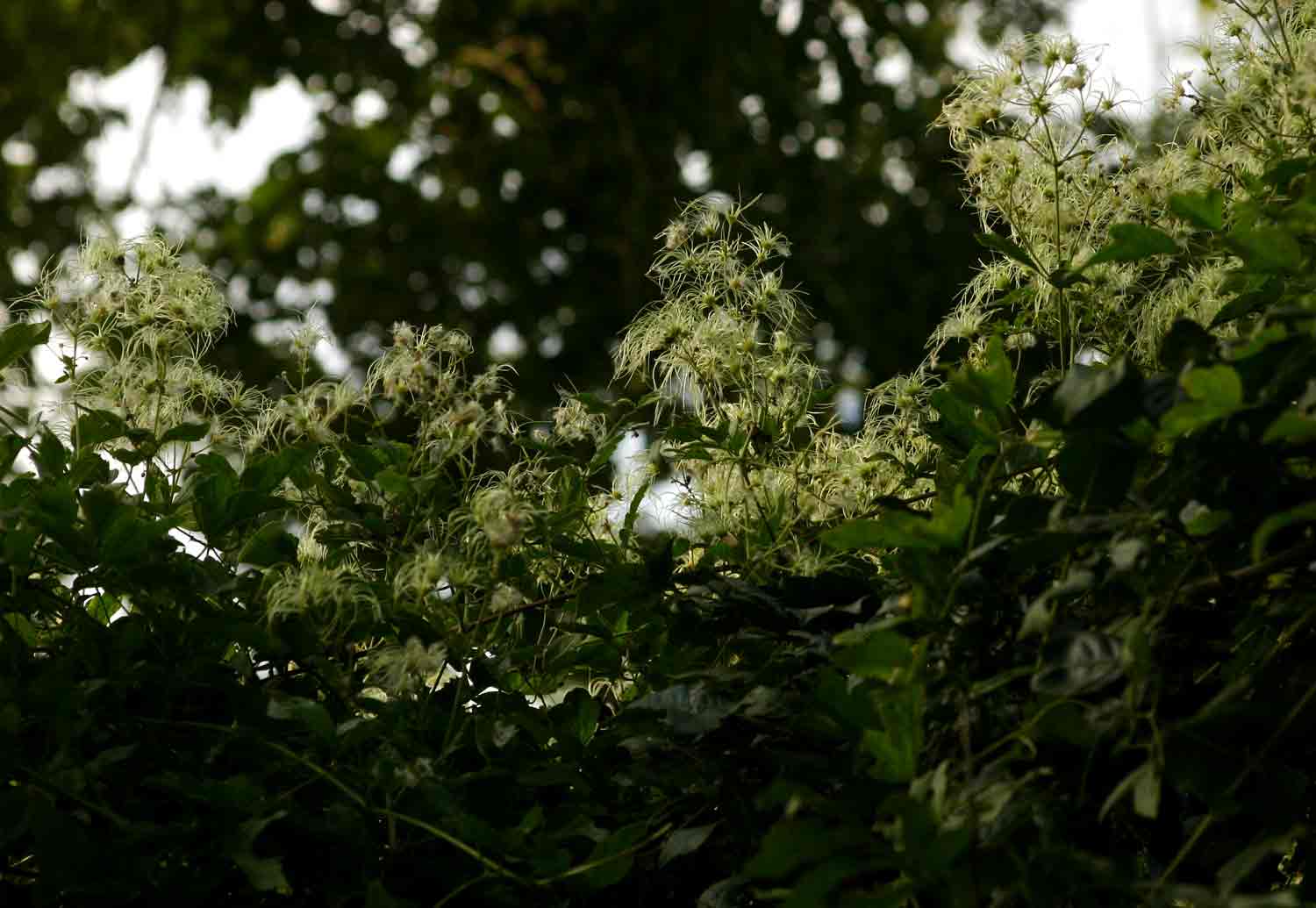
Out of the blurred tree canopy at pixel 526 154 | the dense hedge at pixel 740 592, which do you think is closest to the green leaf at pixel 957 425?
the dense hedge at pixel 740 592

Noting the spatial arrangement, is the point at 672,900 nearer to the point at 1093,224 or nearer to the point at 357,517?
the point at 357,517

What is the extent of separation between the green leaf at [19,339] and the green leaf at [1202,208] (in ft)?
2.85

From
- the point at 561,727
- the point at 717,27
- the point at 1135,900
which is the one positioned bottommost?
the point at 1135,900

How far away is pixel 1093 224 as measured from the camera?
1296mm

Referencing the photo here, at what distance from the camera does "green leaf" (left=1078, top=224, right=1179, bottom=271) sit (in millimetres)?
1053

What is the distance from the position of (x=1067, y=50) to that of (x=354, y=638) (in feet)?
2.50

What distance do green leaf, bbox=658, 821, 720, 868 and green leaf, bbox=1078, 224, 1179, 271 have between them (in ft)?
1.50

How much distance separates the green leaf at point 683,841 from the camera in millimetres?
1005

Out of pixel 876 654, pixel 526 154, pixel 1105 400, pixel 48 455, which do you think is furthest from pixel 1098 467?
pixel 526 154

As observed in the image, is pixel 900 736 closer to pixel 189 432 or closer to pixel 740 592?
pixel 740 592

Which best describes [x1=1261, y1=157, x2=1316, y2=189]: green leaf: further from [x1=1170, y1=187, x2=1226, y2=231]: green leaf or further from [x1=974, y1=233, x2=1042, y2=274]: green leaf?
[x1=974, y1=233, x2=1042, y2=274]: green leaf

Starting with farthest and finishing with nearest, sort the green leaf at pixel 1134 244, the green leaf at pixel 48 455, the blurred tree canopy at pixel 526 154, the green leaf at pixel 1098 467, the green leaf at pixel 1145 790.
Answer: the blurred tree canopy at pixel 526 154 < the green leaf at pixel 48 455 < the green leaf at pixel 1134 244 < the green leaf at pixel 1098 467 < the green leaf at pixel 1145 790

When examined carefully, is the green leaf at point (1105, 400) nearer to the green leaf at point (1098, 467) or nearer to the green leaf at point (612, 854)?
the green leaf at point (1098, 467)

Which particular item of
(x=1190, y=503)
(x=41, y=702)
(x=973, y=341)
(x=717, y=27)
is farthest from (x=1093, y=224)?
(x=717, y=27)
